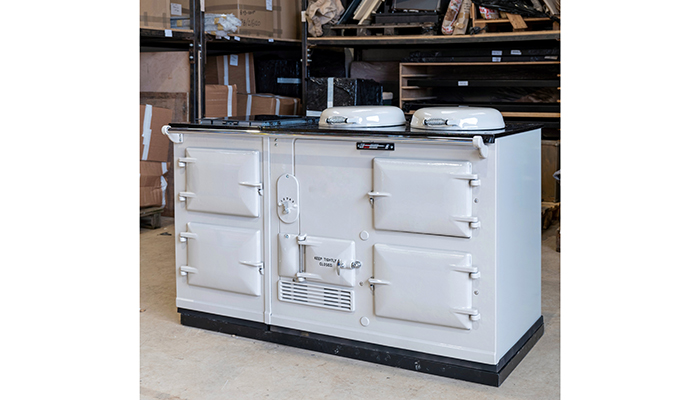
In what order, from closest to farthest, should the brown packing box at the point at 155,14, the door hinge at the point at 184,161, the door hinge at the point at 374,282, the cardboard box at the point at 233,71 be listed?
1. the door hinge at the point at 374,282
2. the door hinge at the point at 184,161
3. the brown packing box at the point at 155,14
4. the cardboard box at the point at 233,71

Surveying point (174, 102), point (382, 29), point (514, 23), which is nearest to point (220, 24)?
point (174, 102)

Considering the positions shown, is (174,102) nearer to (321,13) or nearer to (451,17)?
(321,13)

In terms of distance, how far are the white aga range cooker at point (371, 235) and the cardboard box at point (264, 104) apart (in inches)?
103

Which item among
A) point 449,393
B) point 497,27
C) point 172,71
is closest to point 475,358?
point 449,393

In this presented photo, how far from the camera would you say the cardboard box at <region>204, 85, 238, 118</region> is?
5344mm

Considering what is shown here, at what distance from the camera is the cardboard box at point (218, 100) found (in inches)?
210

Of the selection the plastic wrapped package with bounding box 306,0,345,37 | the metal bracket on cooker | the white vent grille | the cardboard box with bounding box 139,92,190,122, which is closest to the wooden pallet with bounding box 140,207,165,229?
the cardboard box with bounding box 139,92,190,122

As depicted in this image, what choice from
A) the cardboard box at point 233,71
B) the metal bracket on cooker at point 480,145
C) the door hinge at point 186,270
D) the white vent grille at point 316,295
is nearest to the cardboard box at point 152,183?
the cardboard box at point 233,71

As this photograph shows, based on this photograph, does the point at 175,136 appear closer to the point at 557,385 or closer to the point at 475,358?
the point at 475,358

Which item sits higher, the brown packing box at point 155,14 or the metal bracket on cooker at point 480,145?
the brown packing box at point 155,14

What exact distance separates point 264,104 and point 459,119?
3441 mm

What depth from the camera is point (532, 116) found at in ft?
16.7

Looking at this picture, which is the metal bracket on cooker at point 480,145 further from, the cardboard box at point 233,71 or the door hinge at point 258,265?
the cardboard box at point 233,71

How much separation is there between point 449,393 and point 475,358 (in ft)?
→ 0.54
